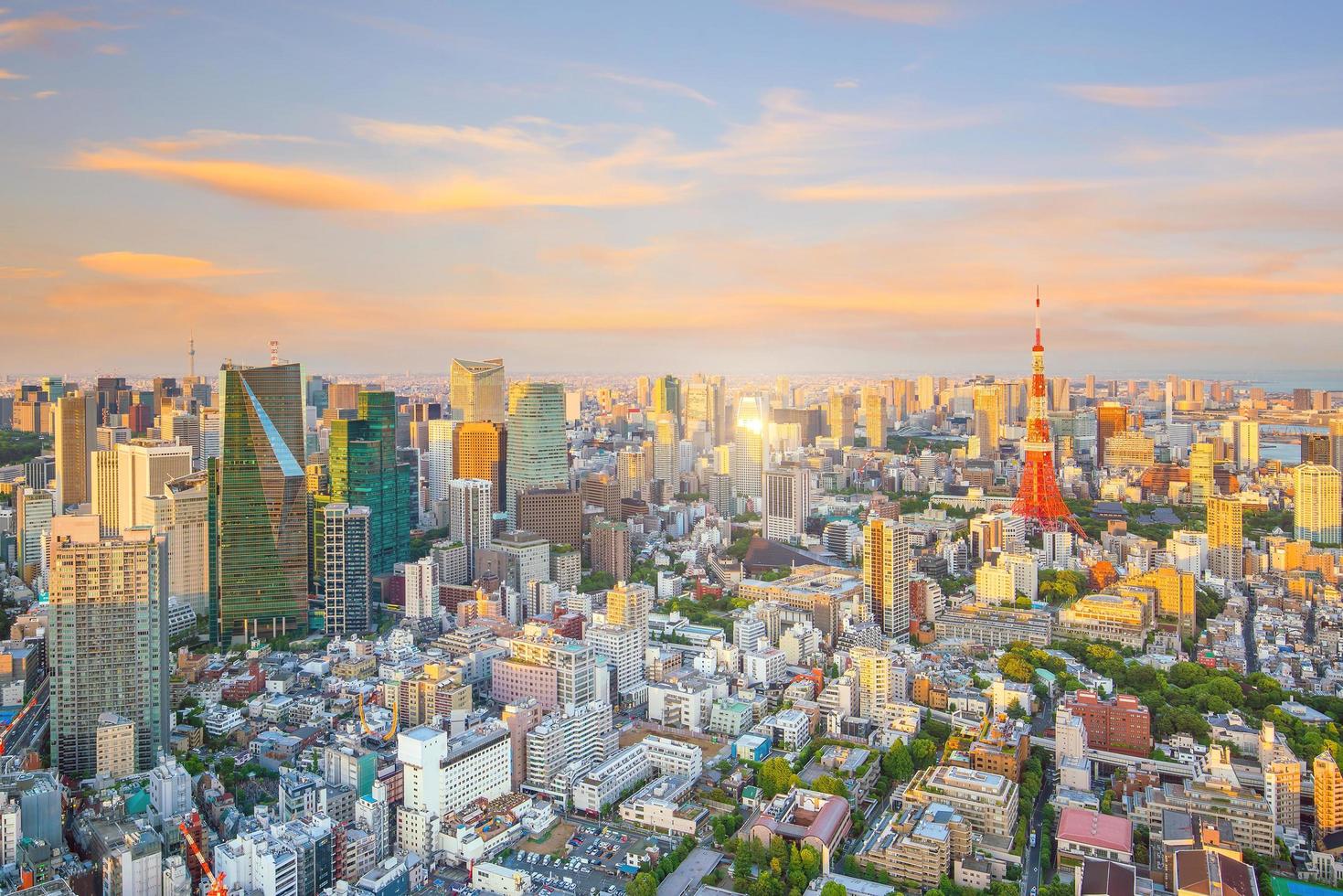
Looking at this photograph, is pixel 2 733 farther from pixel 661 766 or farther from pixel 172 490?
pixel 661 766

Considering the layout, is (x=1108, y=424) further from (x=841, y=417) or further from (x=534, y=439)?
(x=534, y=439)

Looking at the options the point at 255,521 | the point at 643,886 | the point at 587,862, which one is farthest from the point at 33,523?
the point at 643,886

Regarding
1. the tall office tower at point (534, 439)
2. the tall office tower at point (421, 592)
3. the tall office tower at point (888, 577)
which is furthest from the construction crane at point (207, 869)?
the tall office tower at point (534, 439)

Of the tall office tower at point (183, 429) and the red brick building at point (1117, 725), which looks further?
the tall office tower at point (183, 429)

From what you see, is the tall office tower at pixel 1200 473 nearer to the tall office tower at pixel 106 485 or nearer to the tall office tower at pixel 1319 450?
the tall office tower at pixel 1319 450

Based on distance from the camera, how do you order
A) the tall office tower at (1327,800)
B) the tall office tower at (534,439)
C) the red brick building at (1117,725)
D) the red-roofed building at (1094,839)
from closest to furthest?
the red-roofed building at (1094,839) → the tall office tower at (1327,800) → the red brick building at (1117,725) → the tall office tower at (534,439)

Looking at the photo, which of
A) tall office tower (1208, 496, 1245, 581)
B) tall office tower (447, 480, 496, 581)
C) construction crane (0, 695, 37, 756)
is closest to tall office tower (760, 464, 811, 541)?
tall office tower (447, 480, 496, 581)

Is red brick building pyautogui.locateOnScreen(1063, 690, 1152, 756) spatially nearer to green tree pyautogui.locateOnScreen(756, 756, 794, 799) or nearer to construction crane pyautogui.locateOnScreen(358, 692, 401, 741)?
green tree pyautogui.locateOnScreen(756, 756, 794, 799)
